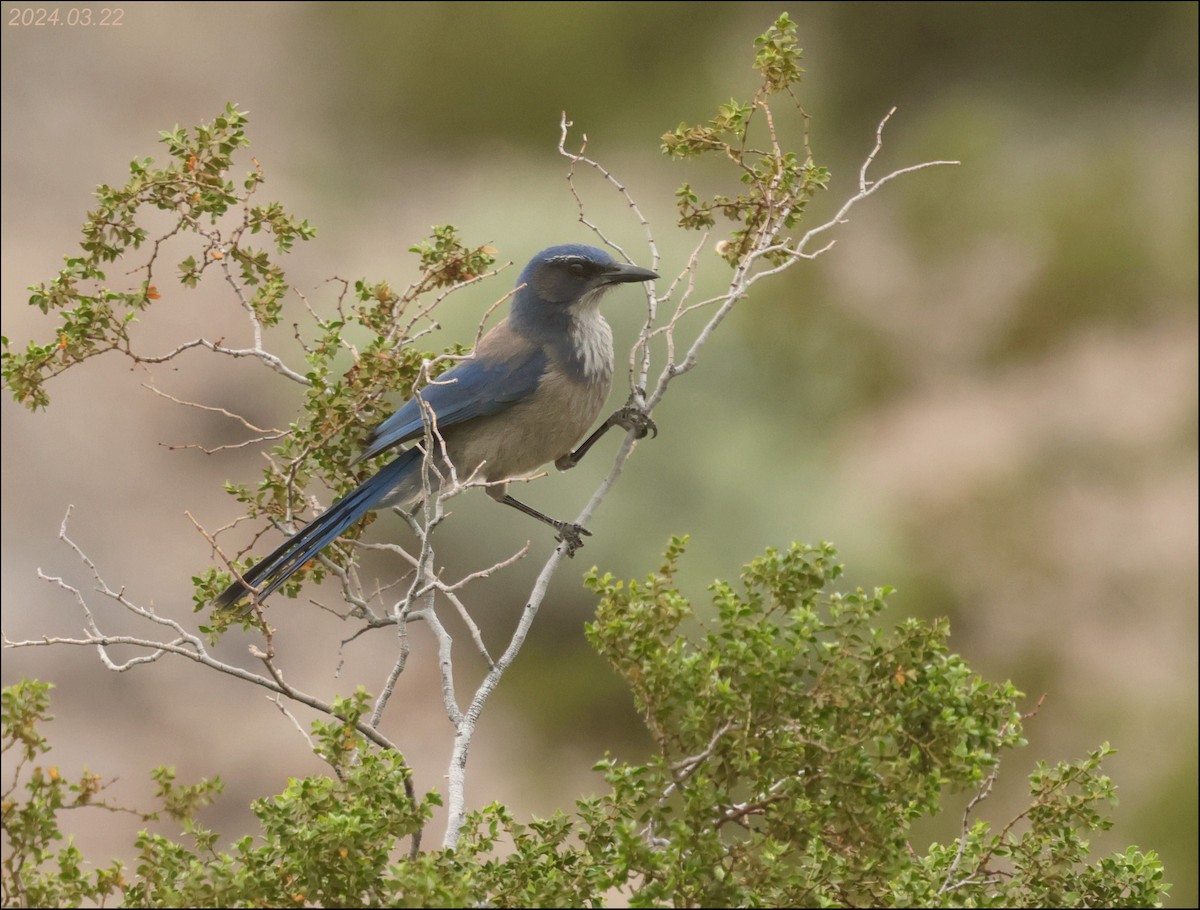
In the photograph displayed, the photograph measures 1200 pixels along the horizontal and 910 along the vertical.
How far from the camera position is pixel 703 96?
50.9 ft

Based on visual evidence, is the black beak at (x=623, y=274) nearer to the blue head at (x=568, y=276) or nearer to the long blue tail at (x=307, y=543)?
the blue head at (x=568, y=276)

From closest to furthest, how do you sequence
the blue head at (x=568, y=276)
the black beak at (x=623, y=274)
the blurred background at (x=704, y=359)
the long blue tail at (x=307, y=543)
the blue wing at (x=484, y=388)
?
the long blue tail at (x=307, y=543) < the black beak at (x=623, y=274) < the blue wing at (x=484, y=388) < the blue head at (x=568, y=276) < the blurred background at (x=704, y=359)

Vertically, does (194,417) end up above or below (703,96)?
below

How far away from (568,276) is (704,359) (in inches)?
252

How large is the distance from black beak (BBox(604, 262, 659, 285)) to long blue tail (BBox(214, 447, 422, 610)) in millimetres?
1093

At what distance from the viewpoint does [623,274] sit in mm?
4852

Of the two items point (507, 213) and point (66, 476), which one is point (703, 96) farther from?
point (66, 476)

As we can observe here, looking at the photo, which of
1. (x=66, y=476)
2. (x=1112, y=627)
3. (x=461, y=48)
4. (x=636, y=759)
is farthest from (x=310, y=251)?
(x=1112, y=627)

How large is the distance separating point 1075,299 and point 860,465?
315 cm

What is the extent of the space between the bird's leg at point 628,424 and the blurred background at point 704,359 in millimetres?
4529

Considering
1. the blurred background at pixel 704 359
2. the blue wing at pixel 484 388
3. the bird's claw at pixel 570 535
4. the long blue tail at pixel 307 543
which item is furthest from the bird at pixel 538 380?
the blurred background at pixel 704 359

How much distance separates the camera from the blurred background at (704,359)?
1086 centimetres

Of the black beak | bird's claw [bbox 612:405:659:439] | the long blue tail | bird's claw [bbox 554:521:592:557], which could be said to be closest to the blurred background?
the black beak

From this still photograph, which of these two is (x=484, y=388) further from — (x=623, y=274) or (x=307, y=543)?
(x=307, y=543)
